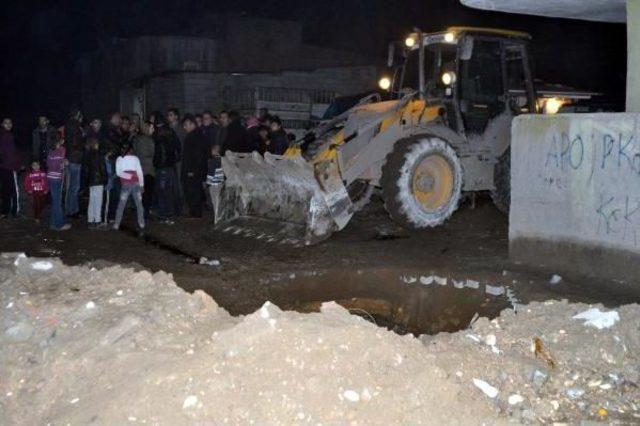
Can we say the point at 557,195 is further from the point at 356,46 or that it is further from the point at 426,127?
the point at 356,46

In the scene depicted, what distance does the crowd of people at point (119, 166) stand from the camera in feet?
37.5

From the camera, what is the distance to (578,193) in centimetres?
834

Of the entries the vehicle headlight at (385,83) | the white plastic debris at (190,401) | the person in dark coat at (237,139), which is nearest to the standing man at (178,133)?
the person in dark coat at (237,139)

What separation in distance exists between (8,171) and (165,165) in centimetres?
249

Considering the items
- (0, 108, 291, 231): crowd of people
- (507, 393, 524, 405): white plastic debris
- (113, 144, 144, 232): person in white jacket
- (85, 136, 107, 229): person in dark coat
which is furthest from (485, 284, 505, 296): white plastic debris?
(85, 136, 107, 229): person in dark coat

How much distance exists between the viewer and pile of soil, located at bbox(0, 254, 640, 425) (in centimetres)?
Result: 430

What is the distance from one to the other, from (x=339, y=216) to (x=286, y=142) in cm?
408

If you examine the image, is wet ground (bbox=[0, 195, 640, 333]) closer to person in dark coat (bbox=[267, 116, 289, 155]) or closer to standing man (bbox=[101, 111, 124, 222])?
standing man (bbox=[101, 111, 124, 222])

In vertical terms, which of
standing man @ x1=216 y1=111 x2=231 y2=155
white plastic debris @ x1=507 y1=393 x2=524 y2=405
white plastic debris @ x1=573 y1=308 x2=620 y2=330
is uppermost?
standing man @ x1=216 y1=111 x2=231 y2=155

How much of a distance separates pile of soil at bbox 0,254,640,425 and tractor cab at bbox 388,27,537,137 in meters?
5.91

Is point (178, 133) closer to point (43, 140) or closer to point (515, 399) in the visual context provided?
point (43, 140)

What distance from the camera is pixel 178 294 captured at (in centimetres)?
592

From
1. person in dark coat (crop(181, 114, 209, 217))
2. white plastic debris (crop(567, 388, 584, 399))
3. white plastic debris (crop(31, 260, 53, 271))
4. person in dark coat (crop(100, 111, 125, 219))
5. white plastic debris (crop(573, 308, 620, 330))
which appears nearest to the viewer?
white plastic debris (crop(567, 388, 584, 399))

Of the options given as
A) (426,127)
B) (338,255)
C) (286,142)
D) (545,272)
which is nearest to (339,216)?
(338,255)
